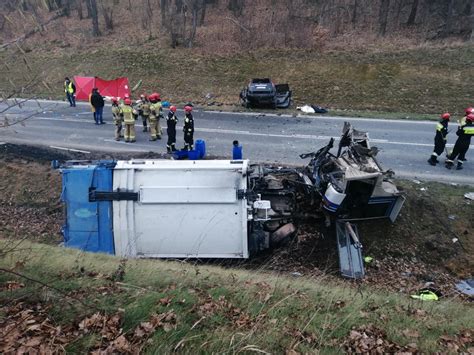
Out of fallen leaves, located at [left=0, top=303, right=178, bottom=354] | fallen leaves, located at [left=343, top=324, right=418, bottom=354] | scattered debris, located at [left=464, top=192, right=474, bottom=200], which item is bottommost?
scattered debris, located at [left=464, top=192, right=474, bottom=200]

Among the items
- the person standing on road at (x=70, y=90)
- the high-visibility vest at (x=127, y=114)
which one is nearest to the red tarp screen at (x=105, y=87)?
the person standing on road at (x=70, y=90)

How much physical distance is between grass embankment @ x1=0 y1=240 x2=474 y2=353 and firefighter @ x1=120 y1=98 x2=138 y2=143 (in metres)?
8.78

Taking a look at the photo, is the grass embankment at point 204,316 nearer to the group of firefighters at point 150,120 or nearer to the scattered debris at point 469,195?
the scattered debris at point 469,195

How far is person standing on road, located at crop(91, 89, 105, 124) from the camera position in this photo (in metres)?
15.5

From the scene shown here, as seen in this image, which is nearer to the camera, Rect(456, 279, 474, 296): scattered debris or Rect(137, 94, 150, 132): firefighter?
Rect(456, 279, 474, 296): scattered debris

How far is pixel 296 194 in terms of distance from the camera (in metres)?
8.52

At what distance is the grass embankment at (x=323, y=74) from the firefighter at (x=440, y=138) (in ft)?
16.3

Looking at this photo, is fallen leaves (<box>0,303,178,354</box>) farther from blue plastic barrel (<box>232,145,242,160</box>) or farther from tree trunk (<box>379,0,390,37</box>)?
tree trunk (<box>379,0,390,37</box>)

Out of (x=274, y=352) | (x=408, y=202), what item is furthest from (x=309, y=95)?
(x=274, y=352)

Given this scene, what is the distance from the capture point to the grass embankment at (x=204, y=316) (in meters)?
3.33

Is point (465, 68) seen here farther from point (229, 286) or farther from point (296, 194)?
point (229, 286)

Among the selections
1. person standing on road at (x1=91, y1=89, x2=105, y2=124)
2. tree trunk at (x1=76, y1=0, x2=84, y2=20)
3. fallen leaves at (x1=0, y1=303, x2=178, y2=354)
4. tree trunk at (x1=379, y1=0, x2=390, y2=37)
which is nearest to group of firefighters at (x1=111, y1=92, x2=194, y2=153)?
person standing on road at (x1=91, y1=89, x2=105, y2=124)

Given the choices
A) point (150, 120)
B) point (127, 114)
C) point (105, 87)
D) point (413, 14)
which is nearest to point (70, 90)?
point (105, 87)

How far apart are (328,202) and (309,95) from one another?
12.3m
